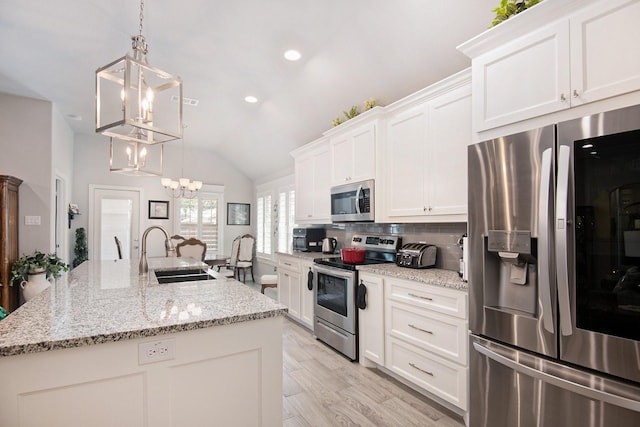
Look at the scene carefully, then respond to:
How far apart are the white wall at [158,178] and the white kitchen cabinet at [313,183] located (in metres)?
3.23

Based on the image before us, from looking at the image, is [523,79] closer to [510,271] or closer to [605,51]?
[605,51]

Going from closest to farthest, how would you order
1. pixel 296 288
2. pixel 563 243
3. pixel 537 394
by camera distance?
1. pixel 563 243
2. pixel 537 394
3. pixel 296 288

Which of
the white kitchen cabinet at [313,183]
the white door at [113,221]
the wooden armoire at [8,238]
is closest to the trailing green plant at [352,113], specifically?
the white kitchen cabinet at [313,183]

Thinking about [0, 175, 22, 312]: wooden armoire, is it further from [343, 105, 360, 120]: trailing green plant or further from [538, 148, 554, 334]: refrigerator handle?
[538, 148, 554, 334]: refrigerator handle

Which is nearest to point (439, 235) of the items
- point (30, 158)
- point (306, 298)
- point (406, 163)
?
point (406, 163)

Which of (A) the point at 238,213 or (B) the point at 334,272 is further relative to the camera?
(A) the point at 238,213

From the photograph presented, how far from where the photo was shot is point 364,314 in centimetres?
296

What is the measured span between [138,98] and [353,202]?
2.23 m

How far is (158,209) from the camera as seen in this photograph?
6637 millimetres

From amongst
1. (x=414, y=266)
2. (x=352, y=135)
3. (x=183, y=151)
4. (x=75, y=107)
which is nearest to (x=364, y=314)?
(x=414, y=266)

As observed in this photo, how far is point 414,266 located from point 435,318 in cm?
62

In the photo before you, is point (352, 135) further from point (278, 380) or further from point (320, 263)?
point (278, 380)

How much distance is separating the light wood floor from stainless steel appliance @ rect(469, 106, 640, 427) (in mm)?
556

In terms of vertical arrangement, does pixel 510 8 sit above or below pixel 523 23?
Result: above
